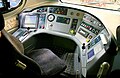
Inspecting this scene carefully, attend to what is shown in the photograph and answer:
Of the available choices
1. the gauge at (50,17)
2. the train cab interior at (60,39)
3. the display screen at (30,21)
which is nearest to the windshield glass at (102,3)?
the train cab interior at (60,39)

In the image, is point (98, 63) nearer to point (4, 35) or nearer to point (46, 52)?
point (46, 52)

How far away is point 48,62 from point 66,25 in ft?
2.35

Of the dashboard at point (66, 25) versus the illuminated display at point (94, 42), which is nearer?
the illuminated display at point (94, 42)

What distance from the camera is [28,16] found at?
2.62 meters

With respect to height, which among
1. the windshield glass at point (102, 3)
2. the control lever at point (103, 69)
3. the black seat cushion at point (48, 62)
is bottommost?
the black seat cushion at point (48, 62)

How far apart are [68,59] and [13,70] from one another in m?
1.11

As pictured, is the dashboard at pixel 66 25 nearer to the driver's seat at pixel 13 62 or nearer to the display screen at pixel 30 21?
the display screen at pixel 30 21

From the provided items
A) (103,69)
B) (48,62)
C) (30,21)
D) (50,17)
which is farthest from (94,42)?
(30,21)

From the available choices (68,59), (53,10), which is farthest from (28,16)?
(68,59)

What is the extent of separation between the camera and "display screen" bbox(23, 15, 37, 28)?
8.43 feet

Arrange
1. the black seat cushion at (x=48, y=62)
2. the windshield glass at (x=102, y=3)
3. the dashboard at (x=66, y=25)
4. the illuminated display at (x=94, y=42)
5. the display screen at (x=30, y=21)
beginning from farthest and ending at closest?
the windshield glass at (x=102, y=3), the display screen at (x=30, y=21), the dashboard at (x=66, y=25), the illuminated display at (x=94, y=42), the black seat cushion at (x=48, y=62)

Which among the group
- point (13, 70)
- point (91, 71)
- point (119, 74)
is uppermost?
point (13, 70)

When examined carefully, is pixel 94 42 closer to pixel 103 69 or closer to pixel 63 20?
pixel 103 69

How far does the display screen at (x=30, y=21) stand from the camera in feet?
8.43
